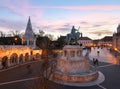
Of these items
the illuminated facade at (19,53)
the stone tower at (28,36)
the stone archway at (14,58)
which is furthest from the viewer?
the stone tower at (28,36)

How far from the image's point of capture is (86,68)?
26016 millimetres

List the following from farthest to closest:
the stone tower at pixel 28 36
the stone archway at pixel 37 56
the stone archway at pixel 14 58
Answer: the stone tower at pixel 28 36 → the stone archway at pixel 37 56 → the stone archway at pixel 14 58

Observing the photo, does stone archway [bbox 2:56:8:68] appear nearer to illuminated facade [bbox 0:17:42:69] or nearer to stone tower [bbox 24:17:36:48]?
illuminated facade [bbox 0:17:42:69]

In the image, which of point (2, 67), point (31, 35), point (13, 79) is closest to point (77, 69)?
point (13, 79)

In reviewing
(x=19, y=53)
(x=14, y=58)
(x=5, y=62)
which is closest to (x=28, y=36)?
(x=19, y=53)

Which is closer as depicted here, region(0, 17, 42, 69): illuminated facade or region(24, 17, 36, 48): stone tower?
region(0, 17, 42, 69): illuminated facade

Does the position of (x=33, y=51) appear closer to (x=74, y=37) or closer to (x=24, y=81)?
(x=74, y=37)

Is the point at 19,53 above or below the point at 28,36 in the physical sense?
below

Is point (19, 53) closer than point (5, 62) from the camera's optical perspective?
No

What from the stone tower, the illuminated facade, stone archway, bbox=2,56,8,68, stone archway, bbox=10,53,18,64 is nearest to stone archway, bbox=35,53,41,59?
the illuminated facade

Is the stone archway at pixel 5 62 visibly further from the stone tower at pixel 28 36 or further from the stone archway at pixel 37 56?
the stone tower at pixel 28 36

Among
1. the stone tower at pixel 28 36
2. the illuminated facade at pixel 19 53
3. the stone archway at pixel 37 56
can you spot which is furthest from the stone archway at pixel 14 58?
the stone tower at pixel 28 36

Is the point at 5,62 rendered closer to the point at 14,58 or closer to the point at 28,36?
the point at 14,58

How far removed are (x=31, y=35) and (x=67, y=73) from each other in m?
32.4
